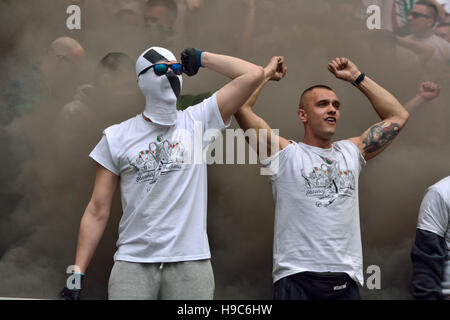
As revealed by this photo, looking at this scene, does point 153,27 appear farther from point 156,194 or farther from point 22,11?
point 156,194

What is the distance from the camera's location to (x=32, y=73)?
445 centimetres

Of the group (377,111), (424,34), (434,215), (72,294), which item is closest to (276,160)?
(377,111)

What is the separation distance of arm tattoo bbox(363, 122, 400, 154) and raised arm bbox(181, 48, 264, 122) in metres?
1.02

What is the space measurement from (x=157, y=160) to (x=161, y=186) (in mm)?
167

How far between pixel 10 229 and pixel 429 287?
3.11 meters

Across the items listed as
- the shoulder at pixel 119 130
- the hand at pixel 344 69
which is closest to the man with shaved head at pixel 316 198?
the hand at pixel 344 69

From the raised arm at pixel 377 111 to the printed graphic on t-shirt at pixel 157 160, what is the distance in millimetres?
1378

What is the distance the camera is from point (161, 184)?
128 inches

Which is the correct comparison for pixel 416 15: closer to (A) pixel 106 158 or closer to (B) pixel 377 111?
(B) pixel 377 111

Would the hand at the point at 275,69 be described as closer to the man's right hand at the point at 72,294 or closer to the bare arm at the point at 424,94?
the bare arm at the point at 424,94

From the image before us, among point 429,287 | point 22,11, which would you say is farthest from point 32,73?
point 429,287

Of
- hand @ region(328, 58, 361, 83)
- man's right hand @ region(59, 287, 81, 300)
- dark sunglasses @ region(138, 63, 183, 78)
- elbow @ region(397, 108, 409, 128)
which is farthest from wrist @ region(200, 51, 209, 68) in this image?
man's right hand @ region(59, 287, 81, 300)

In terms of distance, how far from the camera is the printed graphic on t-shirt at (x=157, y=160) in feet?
10.8

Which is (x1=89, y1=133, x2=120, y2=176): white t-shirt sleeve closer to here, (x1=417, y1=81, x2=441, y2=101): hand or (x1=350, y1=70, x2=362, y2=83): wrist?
(x1=350, y1=70, x2=362, y2=83): wrist
